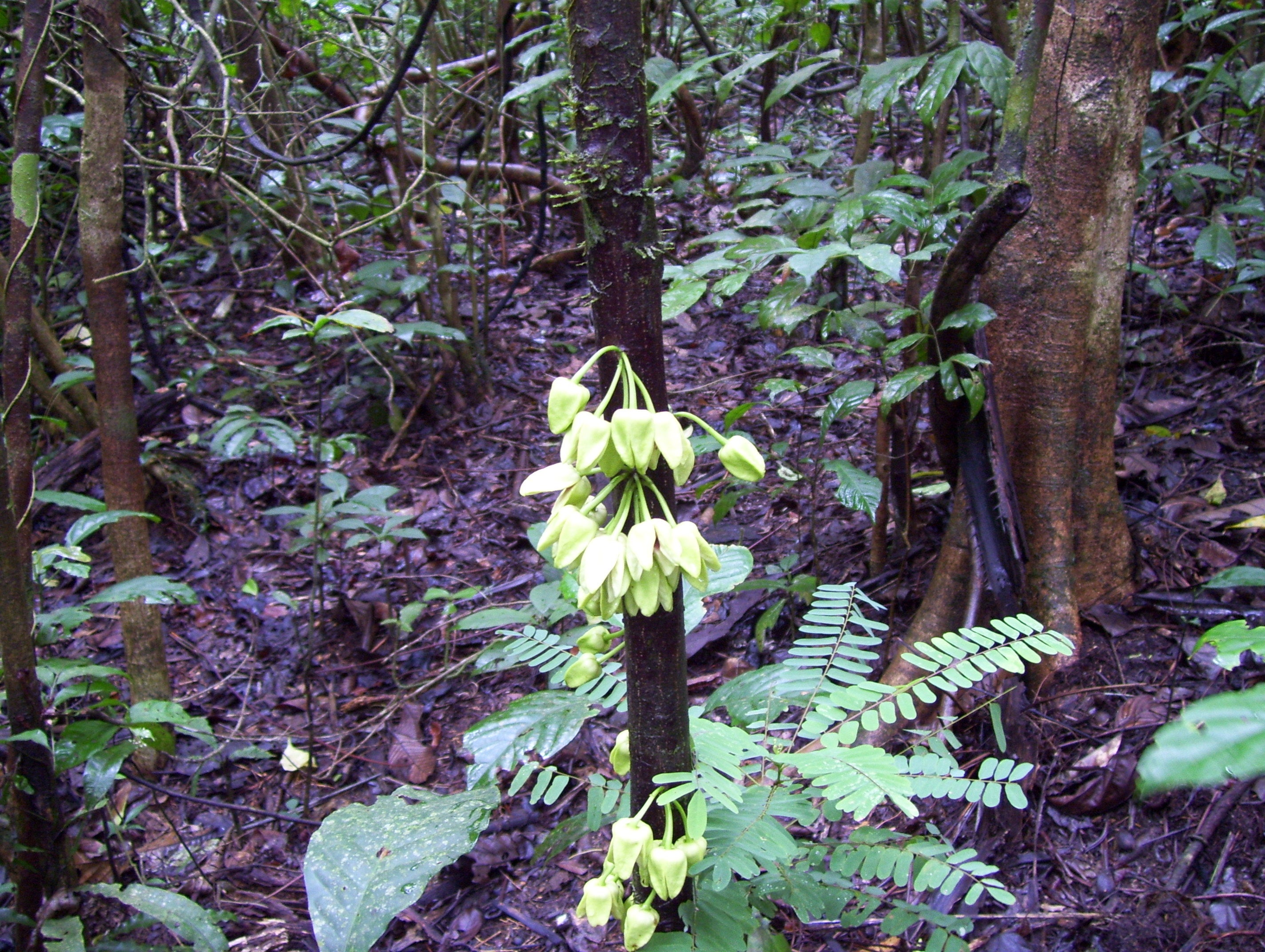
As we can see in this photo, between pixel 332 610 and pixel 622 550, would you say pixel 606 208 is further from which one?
pixel 332 610

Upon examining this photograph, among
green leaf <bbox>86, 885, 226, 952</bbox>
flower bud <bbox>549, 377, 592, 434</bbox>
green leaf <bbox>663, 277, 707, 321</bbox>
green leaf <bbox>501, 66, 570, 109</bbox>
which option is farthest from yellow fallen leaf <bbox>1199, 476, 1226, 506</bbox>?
green leaf <bbox>86, 885, 226, 952</bbox>

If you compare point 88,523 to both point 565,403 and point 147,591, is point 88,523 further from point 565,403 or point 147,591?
point 565,403

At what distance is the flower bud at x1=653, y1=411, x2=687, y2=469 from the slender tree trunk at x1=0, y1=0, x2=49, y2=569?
163 centimetres

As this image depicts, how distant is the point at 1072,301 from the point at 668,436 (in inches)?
76.8

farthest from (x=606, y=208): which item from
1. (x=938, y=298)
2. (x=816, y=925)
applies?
(x=816, y=925)

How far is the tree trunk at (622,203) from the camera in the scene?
0.92 meters

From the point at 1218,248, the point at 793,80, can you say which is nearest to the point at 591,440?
the point at 793,80

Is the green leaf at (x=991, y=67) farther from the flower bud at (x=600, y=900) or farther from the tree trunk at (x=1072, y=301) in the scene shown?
the flower bud at (x=600, y=900)

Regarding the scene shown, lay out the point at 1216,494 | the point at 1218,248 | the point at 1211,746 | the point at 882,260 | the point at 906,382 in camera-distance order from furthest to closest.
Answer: the point at 1218,248 → the point at 1216,494 → the point at 906,382 → the point at 882,260 → the point at 1211,746

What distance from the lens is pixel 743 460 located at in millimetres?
1055

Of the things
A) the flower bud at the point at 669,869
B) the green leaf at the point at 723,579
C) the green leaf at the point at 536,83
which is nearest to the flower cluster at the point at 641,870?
the flower bud at the point at 669,869

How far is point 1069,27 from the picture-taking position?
2.29 metres

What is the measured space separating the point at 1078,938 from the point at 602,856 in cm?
124

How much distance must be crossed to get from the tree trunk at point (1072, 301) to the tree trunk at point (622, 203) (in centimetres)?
178
